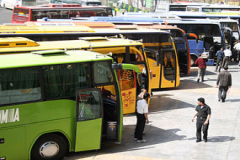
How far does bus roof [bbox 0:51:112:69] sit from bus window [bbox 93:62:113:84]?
0.16 metres

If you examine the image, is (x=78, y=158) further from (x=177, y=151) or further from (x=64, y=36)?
(x=64, y=36)

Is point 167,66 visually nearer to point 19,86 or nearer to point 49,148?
point 49,148

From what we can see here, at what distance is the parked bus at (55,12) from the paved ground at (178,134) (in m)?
13.7

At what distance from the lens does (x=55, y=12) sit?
1179 inches

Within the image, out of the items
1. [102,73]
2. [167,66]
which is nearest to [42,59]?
[102,73]

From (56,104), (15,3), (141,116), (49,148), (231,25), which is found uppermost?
(15,3)

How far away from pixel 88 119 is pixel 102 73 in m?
1.26

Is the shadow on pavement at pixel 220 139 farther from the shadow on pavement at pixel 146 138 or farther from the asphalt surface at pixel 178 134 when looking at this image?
the shadow on pavement at pixel 146 138

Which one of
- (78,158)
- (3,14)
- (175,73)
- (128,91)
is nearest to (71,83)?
(78,158)

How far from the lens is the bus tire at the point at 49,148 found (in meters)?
9.81

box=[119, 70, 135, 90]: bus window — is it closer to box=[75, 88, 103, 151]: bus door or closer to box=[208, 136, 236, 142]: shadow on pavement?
box=[208, 136, 236, 142]: shadow on pavement

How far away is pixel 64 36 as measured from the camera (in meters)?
16.9

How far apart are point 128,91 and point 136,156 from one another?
3.93m

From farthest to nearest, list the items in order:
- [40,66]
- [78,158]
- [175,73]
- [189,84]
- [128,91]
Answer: [189,84]
[175,73]
[128,91]
[78,158]
[40,66]
